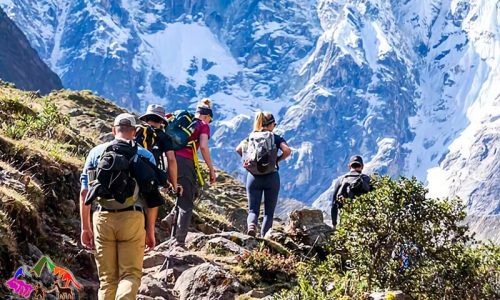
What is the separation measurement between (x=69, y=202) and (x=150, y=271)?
4.99 ft

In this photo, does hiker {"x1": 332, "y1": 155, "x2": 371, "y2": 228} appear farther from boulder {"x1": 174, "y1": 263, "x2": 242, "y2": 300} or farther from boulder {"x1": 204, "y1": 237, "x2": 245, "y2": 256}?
boulder {"x1": 174, "y1": 263, "x2": 242, "y2": 300}

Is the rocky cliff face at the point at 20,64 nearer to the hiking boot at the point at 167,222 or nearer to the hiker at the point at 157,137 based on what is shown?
the hiking boot at the point at 167,222

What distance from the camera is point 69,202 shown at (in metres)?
11.4

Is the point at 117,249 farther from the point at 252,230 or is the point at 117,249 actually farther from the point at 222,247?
the point at 252,230

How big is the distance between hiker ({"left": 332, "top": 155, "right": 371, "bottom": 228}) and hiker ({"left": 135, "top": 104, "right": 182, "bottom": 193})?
314cm

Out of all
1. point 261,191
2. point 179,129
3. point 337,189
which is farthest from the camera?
point 337,189

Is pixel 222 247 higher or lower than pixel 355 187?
lower

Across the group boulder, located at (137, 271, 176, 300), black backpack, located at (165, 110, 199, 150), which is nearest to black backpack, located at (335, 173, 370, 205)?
black backpack, located at (165, 110, 199, 150)

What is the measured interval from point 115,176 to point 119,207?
0.34 meters

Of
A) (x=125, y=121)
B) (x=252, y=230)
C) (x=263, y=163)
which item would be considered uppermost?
(x=263, y=163)

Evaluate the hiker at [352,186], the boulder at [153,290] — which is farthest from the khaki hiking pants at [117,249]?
the hiker at [352,186]

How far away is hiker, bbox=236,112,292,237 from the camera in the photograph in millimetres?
12672

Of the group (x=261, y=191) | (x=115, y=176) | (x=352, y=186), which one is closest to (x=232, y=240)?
(x=261, y=191)

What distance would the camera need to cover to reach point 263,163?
1268 cm
